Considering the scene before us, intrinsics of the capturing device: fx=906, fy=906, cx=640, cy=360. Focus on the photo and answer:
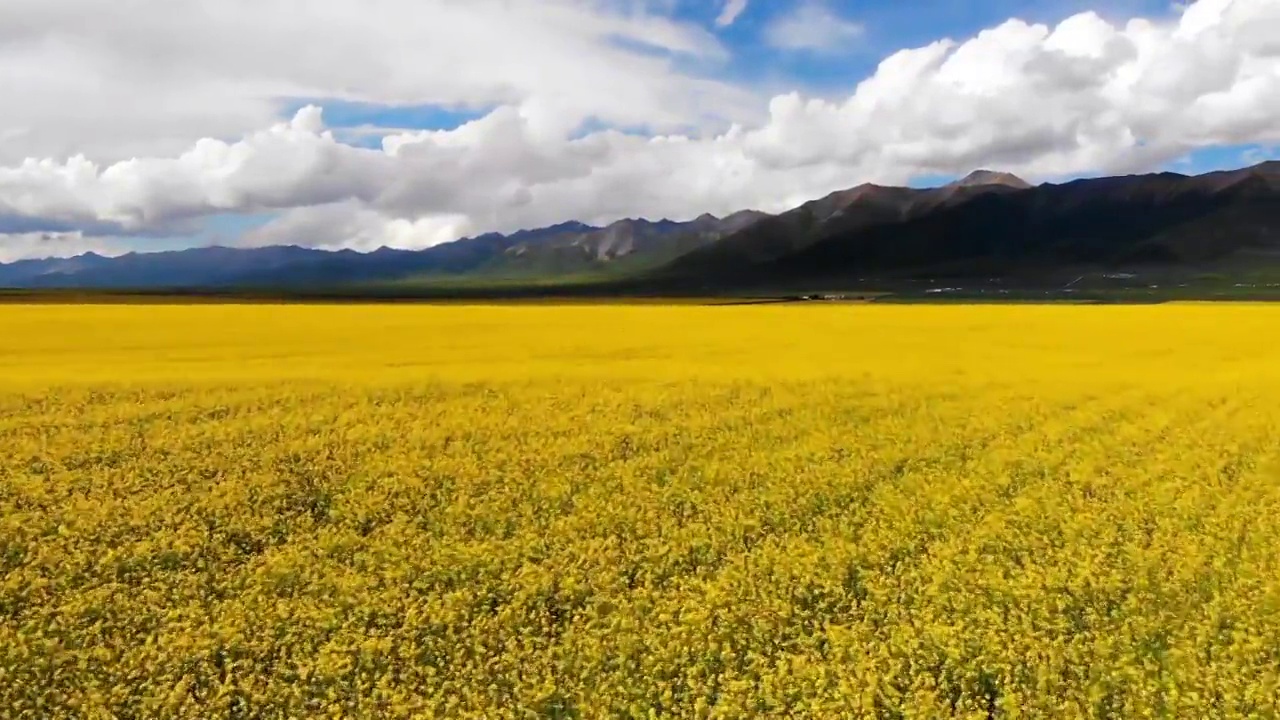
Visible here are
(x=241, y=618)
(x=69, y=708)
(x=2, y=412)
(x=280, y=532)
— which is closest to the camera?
(x=69, y=708)

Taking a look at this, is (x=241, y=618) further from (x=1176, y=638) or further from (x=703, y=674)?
(x=1176, y=638)

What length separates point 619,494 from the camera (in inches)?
731

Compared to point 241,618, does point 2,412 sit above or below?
above

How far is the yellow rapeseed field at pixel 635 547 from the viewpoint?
40.2ft

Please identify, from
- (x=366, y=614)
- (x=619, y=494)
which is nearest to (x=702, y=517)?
(x=619, y=494)

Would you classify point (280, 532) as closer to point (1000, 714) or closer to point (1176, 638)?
point (1000, 714)

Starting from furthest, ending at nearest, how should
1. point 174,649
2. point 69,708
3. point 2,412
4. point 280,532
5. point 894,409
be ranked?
point 894,409
point 2,412
point 280,532
point 174,649
point 69,708

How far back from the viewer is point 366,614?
13781 millimetres

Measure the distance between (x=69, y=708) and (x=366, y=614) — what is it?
3873 mm

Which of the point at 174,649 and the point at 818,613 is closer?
the point at 174,649

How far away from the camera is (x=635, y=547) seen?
16031mm

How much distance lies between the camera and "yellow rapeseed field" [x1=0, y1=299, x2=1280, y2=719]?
12.3 m

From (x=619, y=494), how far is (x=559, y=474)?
1.76 metres

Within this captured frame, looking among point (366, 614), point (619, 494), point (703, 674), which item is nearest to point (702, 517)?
point (619, 494)
